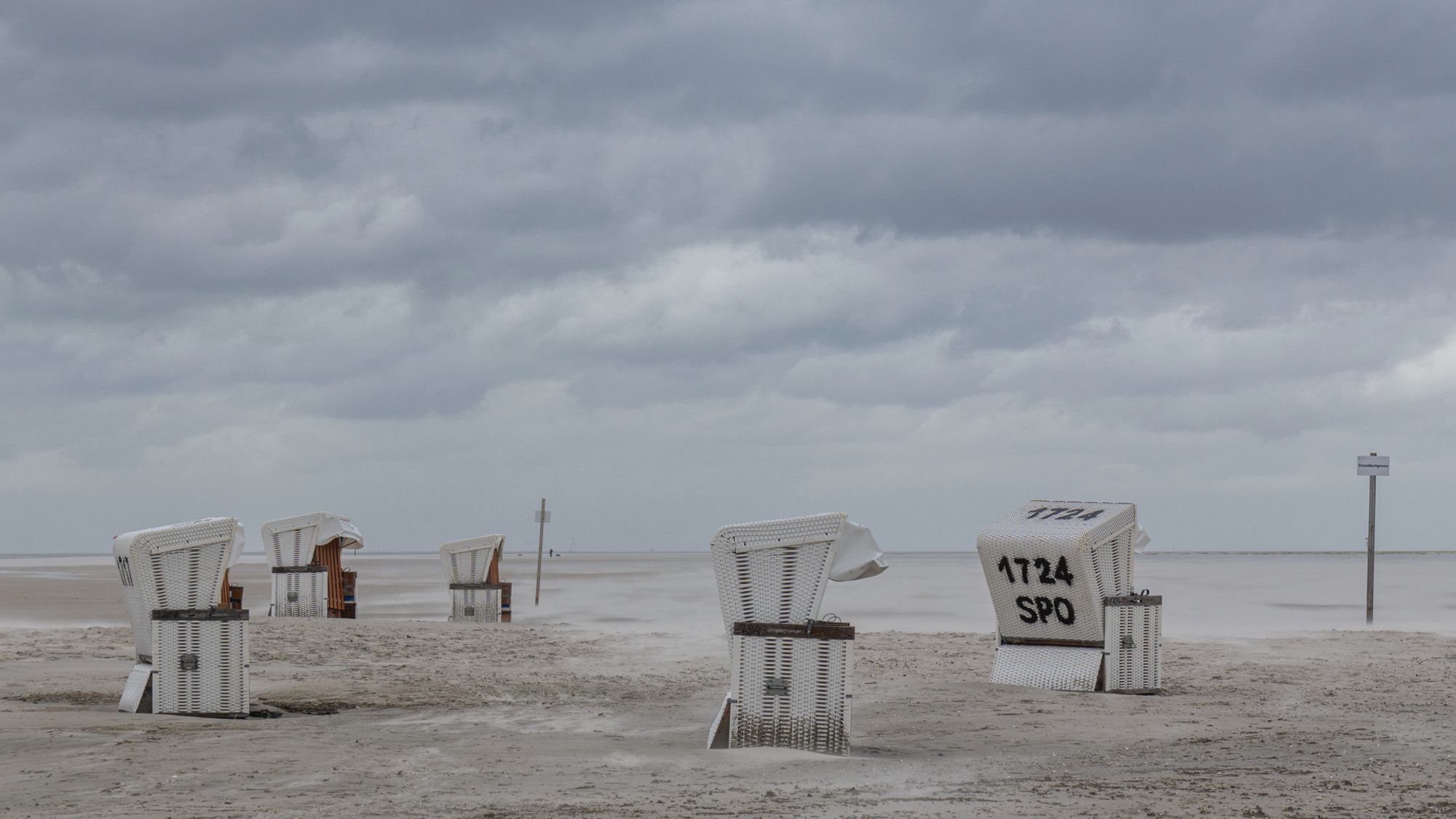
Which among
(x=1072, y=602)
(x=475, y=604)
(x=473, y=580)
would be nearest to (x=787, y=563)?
(x=1072, y=602)

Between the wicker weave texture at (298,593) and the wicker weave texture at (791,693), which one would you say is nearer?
the wicker weave texture at (791,693)

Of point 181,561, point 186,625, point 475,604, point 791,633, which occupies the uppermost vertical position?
point 181,561

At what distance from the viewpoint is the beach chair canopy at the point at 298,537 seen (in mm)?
26531

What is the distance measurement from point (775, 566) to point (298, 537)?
1799 centimetres

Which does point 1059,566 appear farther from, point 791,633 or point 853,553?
point 791,633

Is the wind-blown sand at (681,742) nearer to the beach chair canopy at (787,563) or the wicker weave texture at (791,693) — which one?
the wicker weave texture at (791,693)

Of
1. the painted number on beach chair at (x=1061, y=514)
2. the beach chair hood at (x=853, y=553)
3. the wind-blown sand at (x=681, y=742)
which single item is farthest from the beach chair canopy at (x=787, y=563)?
the painted number on beach chair at (x=1061, y=514)

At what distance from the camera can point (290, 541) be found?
26719 mm

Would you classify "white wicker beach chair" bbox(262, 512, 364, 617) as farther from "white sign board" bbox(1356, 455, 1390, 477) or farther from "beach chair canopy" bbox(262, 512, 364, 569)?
"white sign board" bbox(1356, 455, 1390, 477)

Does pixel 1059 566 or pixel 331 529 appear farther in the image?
pixel 331 529

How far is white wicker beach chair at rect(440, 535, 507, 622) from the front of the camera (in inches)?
1058

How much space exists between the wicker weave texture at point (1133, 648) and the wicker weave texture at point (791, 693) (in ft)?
17.0

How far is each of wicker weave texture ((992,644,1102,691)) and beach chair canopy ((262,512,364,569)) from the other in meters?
15.2

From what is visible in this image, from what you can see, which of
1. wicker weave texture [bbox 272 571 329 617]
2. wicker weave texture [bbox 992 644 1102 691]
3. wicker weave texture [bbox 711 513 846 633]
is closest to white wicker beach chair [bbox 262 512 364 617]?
wicker weave texture [bbox 272 571 329 617]
